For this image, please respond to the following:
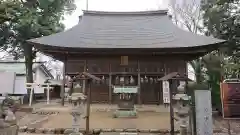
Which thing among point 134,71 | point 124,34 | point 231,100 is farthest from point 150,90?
point 231,100

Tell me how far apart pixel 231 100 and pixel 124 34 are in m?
7.42

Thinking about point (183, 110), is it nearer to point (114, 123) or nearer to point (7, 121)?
point (114, 123)

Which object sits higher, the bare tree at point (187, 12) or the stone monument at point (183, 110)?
the bare tree at point (187, 12)

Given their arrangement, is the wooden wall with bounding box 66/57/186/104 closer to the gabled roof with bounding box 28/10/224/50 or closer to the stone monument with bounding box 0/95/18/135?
the gabled roof with bounding box 28/10/224/50

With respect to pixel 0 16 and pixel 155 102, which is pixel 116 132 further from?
pixel 155 102

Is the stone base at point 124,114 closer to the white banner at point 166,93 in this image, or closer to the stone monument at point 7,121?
the white banner at point 166,93

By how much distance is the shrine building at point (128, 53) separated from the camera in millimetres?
11960

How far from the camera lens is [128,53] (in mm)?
12359

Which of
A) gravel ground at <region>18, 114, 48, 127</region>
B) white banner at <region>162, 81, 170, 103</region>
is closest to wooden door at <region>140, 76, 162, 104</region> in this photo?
white banner at <region>162, 81, 170, 103</region>

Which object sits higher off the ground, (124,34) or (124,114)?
(124,34)

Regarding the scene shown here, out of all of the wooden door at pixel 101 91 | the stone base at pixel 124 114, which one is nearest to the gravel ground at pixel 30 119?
the stone base at pixel 124 114

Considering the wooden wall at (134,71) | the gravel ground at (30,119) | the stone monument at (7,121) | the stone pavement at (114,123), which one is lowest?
the gravel ground at (30,119)

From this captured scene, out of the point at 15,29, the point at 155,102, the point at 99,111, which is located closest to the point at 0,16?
the point at 99,111

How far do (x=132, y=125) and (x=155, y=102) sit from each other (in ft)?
19.0
